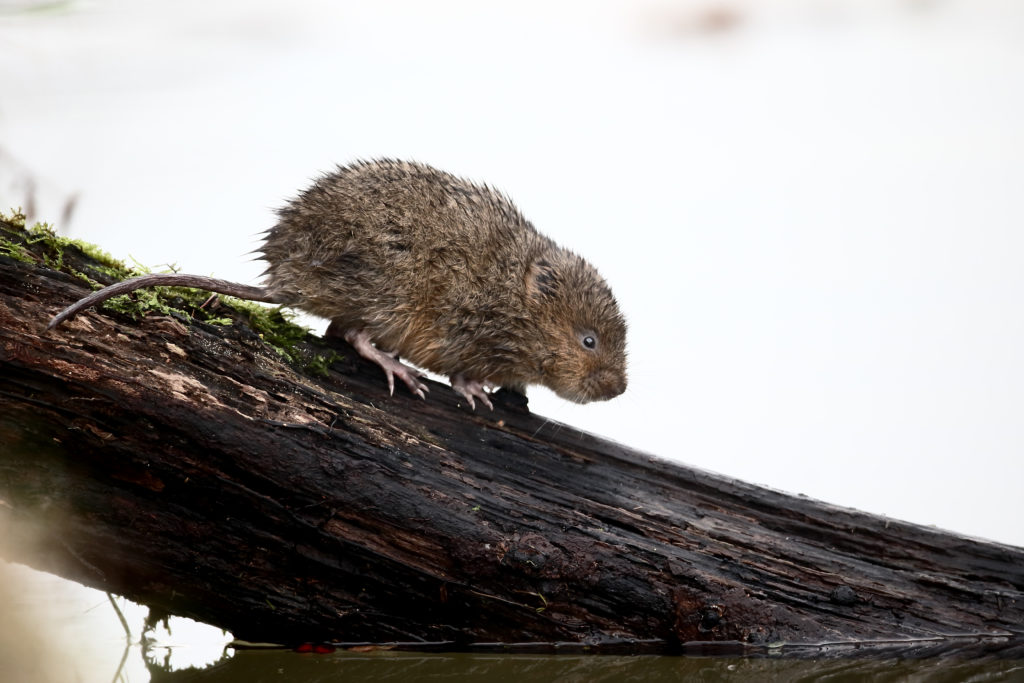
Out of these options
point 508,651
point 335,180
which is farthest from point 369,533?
point 335,180

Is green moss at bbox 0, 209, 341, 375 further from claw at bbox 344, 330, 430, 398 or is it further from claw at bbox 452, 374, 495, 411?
claw at bbox 452, 374, 495, 411

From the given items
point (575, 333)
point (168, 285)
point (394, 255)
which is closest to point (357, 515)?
point (168, 285)

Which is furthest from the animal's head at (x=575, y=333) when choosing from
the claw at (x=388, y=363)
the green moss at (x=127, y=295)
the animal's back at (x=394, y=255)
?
the green moss at (x=127, y=295)

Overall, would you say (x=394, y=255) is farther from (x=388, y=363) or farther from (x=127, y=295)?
(x=127, y=295)

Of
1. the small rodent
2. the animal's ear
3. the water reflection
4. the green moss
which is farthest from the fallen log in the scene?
the animal's ear

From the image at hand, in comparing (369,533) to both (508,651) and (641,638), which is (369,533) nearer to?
(508,651)

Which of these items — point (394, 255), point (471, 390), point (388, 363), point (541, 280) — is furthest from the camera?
point (541, 280)

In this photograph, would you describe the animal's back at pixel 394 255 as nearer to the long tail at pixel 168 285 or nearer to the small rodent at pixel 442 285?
the small rodent at pixel 442 285
